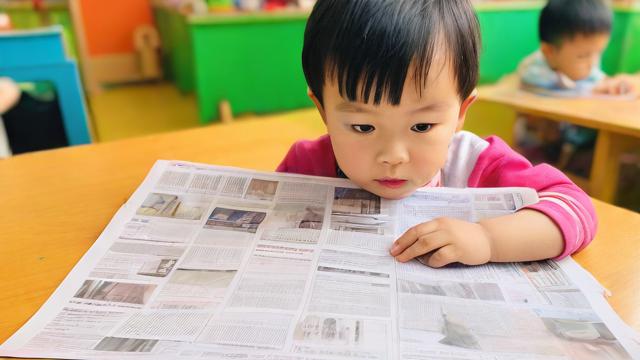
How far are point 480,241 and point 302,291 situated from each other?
→ 0.21m

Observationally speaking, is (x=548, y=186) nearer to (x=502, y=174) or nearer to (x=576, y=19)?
→ (x=502, y=174)

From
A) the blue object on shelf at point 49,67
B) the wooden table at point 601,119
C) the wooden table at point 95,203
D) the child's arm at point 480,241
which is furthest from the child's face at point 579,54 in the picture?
the blue object on shelf at point 49,67

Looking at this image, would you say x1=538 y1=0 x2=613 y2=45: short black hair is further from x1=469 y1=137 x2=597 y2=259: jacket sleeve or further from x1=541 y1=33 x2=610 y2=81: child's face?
x1=469 y1=137 x2=597 y2=259: jacket sleeve

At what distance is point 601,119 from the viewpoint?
3.80 feet

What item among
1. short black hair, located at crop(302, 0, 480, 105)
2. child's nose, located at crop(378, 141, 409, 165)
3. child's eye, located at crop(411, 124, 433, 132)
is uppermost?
short black hair, located at crop(302, 0, 480, 105)

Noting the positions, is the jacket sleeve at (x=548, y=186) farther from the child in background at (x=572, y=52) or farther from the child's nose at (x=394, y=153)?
the child in background at (x=572, y=52)

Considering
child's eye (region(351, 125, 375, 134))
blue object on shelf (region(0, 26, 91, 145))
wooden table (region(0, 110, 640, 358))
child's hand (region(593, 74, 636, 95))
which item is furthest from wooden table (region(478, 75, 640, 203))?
blue object on shelf (region(0, 26, 91, 145))

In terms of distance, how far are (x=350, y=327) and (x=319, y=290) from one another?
2.7 inches

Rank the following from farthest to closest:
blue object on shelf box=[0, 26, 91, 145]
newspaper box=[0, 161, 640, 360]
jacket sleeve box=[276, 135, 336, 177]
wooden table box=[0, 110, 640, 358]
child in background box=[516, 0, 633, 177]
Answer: child in background box=[516, 0, 633, 177]
blue object on shelf box=[0, 26, 91, 145]
jacket sleeve box=[276, 135, 336, 177]
wooden table box=[0, 110, 640, 358]
newspaper box=[0, 161, 640, 360]

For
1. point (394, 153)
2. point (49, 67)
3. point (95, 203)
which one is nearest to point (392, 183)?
point (394, 153)

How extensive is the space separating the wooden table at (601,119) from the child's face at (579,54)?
21 cm

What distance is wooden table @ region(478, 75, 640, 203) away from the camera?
45.6 inches

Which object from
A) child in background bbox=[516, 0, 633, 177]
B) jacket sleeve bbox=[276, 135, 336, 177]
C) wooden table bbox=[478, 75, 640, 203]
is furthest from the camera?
child in background bbox=[516, 0, 633, 177]

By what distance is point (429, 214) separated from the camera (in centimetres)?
65
